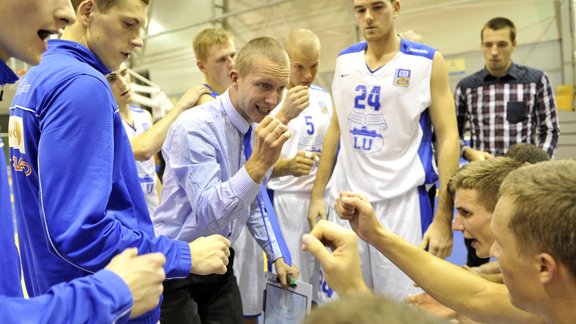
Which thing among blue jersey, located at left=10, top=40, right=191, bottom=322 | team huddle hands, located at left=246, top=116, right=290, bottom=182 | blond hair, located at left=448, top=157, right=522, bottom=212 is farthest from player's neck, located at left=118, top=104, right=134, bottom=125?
blond hair, located at left=448, top=157, right=522, bottom=212

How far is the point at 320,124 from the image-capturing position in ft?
12.3

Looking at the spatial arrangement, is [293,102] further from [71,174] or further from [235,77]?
[71,174]

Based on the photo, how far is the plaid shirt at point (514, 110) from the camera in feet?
13.1

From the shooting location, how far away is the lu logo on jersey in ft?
9.34

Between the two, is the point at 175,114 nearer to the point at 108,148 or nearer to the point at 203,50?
the point at 203,50

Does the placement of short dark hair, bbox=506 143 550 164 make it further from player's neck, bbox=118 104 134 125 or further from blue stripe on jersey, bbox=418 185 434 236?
player's neck, bbox=118 104 134 125

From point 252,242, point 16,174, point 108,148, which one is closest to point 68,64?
point 108,148

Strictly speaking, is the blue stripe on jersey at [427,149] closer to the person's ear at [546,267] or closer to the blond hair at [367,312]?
the person's ear at [546,267]

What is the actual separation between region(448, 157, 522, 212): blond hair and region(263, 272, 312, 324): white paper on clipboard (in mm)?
760

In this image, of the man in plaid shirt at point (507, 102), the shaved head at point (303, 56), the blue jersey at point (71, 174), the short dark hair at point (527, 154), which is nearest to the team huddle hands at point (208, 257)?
the blue jersey at point (71, 174)

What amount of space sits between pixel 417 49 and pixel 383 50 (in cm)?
19

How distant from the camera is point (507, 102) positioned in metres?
4.02

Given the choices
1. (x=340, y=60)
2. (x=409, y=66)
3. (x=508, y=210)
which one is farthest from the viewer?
(x=340, y=60)

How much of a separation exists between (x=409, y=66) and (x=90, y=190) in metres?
2.01
